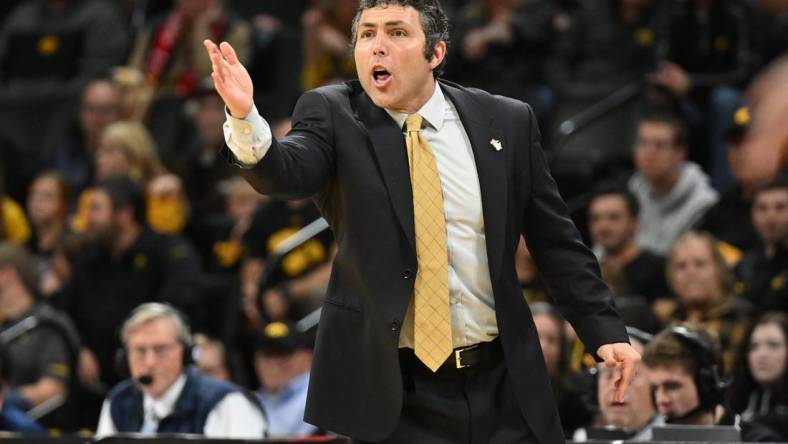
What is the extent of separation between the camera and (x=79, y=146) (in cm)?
1129

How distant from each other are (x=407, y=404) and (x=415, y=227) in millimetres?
436

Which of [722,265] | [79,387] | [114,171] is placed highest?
[114,171]

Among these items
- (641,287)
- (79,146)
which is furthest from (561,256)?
(79,146)

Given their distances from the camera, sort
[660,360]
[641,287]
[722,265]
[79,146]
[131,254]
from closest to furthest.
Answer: [660,360] < [722,265] < [641,287] < [131,254] < [79,146]

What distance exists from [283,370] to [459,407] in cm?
436

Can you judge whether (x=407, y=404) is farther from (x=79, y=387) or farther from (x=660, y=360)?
(x=79, y=387)

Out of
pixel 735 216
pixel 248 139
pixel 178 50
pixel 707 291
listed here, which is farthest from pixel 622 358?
pixel 178 50

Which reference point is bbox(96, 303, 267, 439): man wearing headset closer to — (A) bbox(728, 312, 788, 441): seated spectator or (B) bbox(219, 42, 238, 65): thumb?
(A) bbox(728, 312, 788, 441): seated spectator

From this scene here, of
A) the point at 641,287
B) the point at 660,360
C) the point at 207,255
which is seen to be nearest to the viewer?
the point at 660,360

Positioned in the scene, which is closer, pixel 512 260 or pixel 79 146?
pixel 512 260

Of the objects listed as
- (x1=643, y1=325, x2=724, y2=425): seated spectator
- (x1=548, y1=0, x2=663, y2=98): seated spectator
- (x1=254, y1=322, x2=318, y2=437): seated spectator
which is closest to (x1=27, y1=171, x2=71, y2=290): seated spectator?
(x1=254, y1=322, x2=318, y2=437): seated spectator

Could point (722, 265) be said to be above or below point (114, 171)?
below

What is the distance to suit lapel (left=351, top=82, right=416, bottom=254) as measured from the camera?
12.0 ft

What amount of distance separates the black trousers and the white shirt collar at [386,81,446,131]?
22.9 inches
